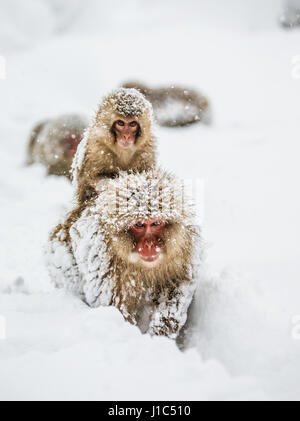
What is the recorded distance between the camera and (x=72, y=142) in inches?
252

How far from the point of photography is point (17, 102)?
9.28 m

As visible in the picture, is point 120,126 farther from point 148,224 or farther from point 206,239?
point 206,239

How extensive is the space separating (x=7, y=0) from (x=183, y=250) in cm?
2528

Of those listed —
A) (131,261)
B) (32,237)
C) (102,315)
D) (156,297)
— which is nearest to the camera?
(102,315)

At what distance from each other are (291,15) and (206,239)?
50.2ft

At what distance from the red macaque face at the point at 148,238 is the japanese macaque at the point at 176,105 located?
20.5 ft

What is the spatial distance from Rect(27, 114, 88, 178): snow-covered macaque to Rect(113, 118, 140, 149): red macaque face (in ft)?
10.2

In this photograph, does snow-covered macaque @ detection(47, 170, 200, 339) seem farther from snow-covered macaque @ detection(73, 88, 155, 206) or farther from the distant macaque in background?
the distant macaque in background

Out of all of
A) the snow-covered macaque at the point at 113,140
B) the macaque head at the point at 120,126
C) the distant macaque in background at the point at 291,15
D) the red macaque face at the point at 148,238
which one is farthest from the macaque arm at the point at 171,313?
the distant macaque in background at the point at 291,15

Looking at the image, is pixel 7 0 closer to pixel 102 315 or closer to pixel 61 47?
pixel 61 47

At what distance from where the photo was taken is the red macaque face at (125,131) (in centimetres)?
298

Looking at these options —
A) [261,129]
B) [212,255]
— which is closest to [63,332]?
[212,255]

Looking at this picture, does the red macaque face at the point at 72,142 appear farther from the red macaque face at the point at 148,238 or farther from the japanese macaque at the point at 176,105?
the red macaque face at the point at 148,238

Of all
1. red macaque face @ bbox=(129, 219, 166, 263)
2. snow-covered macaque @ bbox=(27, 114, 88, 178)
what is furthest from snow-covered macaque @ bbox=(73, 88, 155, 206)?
snow-covered macaque @ bbox=(27, 114, 88, 178)
